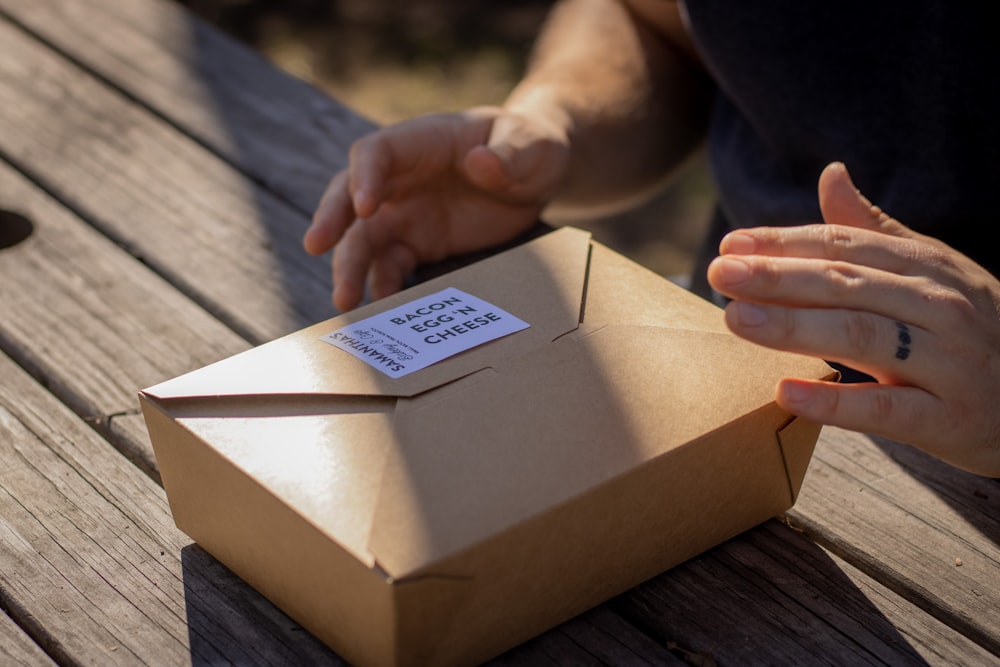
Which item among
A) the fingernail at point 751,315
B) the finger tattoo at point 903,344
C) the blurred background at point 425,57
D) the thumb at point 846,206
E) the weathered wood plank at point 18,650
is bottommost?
the blurred background at point 425,57

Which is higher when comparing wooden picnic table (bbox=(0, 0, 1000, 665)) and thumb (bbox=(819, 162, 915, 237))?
thumb (bbox=(819, 162, 915, 237))

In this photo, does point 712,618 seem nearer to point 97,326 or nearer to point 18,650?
point 18,650

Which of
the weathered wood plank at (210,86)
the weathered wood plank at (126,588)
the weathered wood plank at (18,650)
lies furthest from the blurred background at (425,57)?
the weathered wood plank at (18,650)

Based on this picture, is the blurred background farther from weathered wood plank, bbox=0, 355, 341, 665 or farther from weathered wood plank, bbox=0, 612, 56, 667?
weathered wood plank, bbox=0, 612, 56, 667

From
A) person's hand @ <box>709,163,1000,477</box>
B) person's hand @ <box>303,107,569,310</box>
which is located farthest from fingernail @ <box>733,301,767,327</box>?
person's hand @ <box>303,107,569,310</box>

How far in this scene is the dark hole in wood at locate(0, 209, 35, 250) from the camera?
1.09m

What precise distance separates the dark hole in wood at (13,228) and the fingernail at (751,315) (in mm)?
798

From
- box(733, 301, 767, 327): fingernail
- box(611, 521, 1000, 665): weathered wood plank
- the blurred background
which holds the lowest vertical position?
the blurred background

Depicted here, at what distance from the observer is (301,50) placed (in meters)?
3.29

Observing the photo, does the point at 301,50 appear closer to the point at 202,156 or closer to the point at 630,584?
the point at 202,156

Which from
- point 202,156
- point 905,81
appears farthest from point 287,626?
point 905,81

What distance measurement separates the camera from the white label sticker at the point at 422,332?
2.31ft

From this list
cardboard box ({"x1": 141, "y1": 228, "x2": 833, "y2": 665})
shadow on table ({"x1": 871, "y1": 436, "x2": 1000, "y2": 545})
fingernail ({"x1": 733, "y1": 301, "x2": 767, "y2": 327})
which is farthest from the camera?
shadow on table ({"x1": 871, "y1": 436, "x2": 1000, "y2": 545})

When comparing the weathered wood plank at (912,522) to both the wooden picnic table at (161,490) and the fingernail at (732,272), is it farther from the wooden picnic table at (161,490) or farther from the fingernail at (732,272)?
the fingernail at (732,272)
